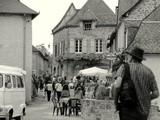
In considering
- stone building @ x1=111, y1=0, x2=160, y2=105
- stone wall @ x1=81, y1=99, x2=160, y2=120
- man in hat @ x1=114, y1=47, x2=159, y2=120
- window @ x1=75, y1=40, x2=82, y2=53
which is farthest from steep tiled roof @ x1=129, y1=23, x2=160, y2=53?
window @ x1=75, y1=40, x2=82, y2=53

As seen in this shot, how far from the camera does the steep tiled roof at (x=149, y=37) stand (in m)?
32.4

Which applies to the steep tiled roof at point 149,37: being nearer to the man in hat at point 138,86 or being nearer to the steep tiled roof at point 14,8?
the steep tiled roof at point 14,8

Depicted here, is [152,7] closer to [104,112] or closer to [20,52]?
[20,52]

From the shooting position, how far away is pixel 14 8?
35906mm

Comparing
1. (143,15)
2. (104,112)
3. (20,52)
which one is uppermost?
(143,15)

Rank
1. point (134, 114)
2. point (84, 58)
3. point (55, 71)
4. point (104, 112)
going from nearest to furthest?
point (134, 114) → point (104, 112) → point (84, 58) → point (55, 71)

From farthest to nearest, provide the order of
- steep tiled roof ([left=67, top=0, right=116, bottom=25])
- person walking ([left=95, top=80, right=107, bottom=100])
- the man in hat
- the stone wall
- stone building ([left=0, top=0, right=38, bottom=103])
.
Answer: steep tiled roof ([left=67, top=0, right=116, bottom=25]), stone building ([left=0, top=0, right=38, bottom=103]), person walking ([left=95, top=80, right=107, bottom=100]), the stone wall, the man in hat

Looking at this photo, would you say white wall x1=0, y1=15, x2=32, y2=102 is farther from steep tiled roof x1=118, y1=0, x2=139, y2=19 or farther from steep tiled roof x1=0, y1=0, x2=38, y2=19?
steep tiled roof x1=118, y1=0, x2=139, y2=19

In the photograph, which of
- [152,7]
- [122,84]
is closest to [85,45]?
[152,7]

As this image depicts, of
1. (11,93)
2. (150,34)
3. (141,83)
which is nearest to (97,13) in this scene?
(150,34)

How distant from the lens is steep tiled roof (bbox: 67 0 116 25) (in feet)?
215

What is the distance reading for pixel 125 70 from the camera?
8234 millimetres

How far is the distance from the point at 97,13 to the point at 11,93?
158 ft

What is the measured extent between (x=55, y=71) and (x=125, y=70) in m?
65.8
